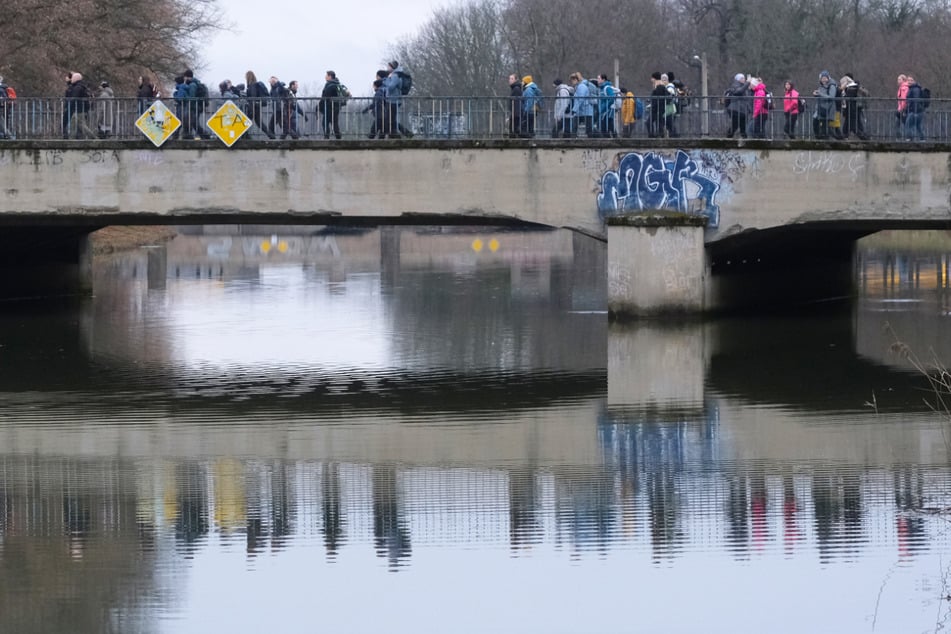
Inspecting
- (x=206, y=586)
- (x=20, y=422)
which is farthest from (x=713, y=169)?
(x=206, y=586)

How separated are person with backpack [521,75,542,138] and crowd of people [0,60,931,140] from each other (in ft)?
0.06

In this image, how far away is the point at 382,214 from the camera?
1304 inches

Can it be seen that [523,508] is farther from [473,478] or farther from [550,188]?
[550,188]

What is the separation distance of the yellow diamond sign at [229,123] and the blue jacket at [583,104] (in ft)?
20.6

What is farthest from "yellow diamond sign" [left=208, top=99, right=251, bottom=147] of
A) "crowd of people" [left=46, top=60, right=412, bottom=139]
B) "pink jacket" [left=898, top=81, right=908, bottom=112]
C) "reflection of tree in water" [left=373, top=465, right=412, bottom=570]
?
"reflection of tree in water" [left=373, top=465, right=412, bottom=570]

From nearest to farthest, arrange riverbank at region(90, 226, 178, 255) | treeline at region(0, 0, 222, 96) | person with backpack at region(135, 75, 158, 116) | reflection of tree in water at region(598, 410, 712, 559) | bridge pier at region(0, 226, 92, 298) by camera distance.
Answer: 1. reflection of tree in water at region(598, 410, 712, 559)
2. person with backpack at region(135, 75, 158, 116)
3. bridge pier at region(0, 226, 92, 298)
4. treeline at region(0, 0, 222, 96)
5. riverbank at region(90, 226, 178, 255)

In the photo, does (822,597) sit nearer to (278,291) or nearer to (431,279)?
(278,291)

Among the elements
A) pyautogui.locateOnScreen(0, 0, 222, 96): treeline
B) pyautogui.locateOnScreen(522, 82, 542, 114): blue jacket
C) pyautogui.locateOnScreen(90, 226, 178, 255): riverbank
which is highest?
pyautogui.locateOnScreen(0, 0, 222, 96): treeline

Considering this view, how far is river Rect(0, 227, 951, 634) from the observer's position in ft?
36.8

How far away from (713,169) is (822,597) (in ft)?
71.5

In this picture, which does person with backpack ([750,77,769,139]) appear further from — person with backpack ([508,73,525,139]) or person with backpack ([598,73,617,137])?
person with backpack ([508,73,525,139])

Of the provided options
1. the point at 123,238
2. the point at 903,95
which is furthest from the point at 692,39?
the point at 903,95

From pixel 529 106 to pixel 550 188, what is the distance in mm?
1586

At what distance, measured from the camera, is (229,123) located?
33156 mm
